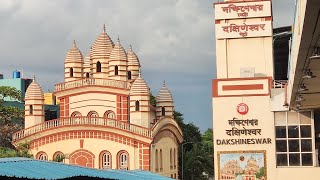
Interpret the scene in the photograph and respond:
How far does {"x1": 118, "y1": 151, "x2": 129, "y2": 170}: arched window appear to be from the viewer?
4456 cm

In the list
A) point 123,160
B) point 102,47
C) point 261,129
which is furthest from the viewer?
point 102,47

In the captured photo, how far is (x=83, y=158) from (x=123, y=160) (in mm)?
3040

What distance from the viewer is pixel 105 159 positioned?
45031 mm

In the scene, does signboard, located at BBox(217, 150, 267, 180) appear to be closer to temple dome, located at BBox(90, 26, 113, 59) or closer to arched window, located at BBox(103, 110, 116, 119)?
arched window, located at BBox(103, 110, 116, 119)

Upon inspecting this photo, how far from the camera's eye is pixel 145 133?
1735 inches

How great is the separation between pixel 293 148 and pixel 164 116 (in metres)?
17.6

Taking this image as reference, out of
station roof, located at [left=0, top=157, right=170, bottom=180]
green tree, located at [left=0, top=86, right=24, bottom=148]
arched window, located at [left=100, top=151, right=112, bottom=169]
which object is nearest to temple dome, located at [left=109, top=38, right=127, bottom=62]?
arched window, located at [left=100, top=151, right=112, bottom=169]

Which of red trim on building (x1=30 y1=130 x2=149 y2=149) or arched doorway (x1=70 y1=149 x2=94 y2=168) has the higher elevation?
red trim on building (x1=30 y1=130 x2=149 y2=149)

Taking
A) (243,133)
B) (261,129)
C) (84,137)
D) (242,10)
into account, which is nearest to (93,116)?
(84,137)

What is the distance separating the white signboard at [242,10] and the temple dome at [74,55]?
54.5 ft

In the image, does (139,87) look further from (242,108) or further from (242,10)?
(242,108)

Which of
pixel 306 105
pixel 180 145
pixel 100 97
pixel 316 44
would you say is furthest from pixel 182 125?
pixel 316 44

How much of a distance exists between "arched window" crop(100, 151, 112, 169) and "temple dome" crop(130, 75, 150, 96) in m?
4.94

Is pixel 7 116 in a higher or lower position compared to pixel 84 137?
higher
